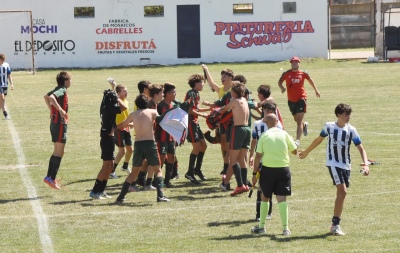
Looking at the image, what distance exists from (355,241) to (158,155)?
431 centimetres

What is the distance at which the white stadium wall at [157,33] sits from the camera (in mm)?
49688

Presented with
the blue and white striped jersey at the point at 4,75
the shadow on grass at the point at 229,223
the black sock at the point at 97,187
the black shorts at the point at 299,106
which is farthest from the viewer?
the blue and white striped jersey at the point at 4,75

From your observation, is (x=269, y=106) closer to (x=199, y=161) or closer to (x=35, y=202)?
(x=199, y=161)

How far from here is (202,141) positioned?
17562 millimetres

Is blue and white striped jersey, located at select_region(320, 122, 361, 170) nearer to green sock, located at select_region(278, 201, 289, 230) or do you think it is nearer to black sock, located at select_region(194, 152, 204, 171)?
green sock, located at select_region(278, 201, 289, 230)

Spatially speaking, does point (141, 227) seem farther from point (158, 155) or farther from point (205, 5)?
point (205, 5)

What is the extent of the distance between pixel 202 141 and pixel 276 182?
5.00 metres

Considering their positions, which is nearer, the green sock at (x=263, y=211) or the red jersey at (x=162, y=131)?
the green sock at (x=263, y=211)

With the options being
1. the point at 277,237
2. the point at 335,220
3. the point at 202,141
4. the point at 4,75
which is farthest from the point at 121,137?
the point at 4,75

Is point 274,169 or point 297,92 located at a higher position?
point 297,92

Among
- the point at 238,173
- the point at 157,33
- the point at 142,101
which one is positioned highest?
the point at 157,33

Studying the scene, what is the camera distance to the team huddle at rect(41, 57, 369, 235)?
12.7m

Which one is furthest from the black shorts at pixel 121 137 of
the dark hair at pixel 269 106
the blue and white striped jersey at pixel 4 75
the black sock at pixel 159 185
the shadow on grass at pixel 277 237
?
the blue and white striped jersey at pixel 4 75

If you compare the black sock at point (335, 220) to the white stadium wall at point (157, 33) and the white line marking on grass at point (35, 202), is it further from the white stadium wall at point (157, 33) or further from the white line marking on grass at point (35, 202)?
the white stadium wall at point (157, 33)
